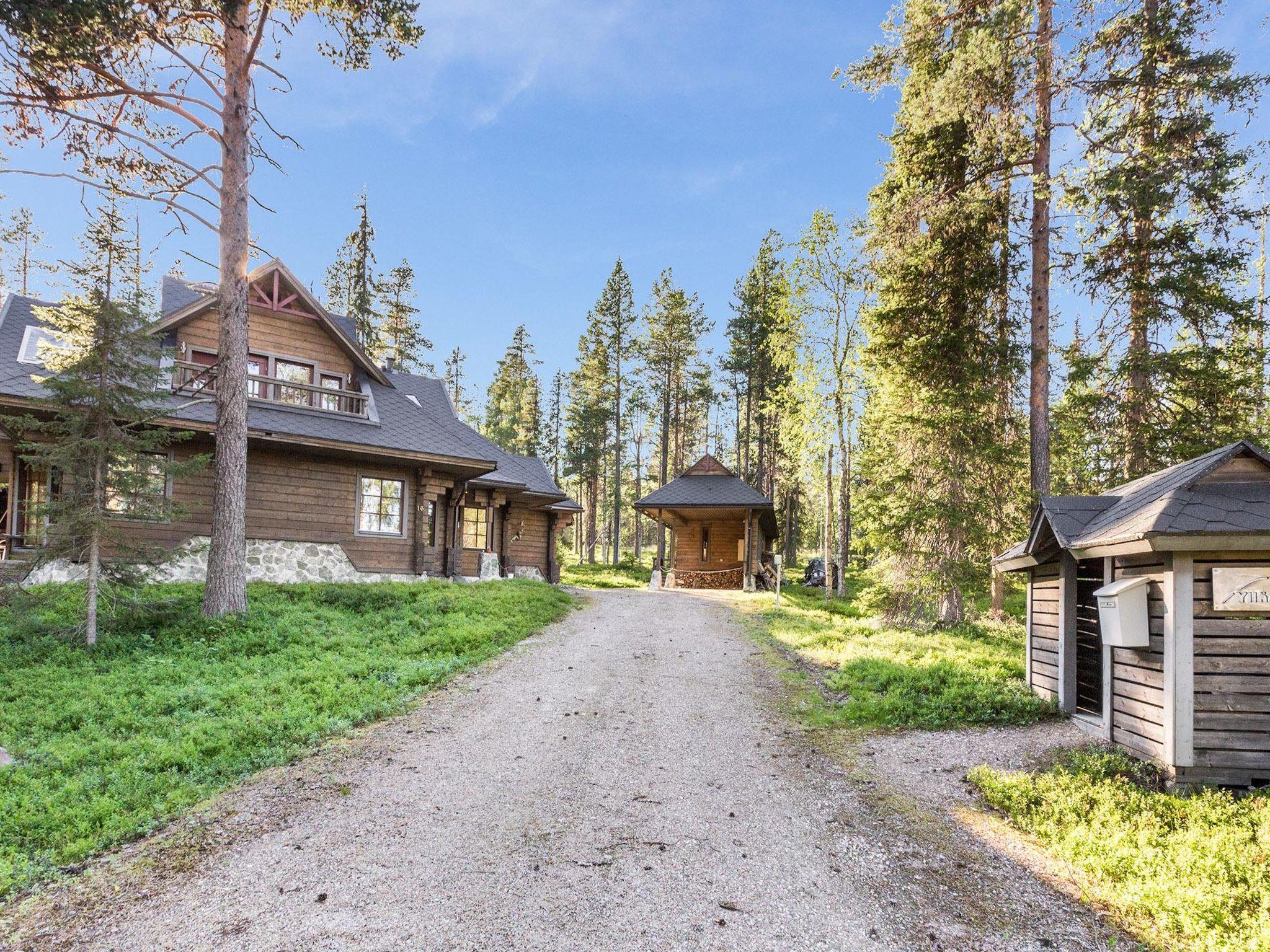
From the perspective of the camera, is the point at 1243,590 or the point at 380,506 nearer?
the point at 1243,590

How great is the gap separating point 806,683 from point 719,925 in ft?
21.2

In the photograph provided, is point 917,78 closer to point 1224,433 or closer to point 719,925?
point 1224,433

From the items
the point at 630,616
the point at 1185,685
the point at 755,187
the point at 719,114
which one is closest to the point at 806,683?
the point at 1185,685

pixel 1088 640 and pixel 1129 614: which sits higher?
pixel 1129 614

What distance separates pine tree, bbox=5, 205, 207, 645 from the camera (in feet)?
30.9

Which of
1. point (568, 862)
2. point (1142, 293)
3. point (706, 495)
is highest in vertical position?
point (1142, 293)

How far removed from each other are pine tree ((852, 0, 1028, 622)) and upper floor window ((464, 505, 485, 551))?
12522 millimetres

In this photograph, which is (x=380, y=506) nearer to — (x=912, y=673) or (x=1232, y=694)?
(x=912, y=673)

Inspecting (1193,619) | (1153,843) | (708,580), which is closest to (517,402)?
(708,580)

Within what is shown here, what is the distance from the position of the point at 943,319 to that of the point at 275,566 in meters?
16.0

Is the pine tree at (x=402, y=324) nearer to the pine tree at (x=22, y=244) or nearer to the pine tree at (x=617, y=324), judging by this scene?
the pine tree at (x=617, y=324)

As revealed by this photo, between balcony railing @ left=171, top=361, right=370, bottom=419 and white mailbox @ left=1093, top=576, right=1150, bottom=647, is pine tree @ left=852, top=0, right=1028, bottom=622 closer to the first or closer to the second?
white mailbox @ left=1093, top=576, right=1150, bottom=647

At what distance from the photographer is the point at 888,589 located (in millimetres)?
13750

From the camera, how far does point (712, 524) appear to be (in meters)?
27.1
